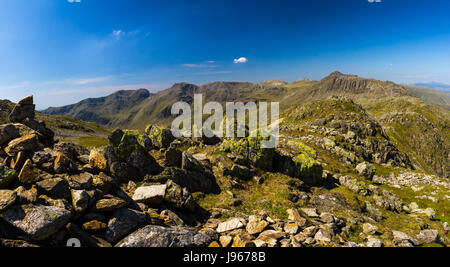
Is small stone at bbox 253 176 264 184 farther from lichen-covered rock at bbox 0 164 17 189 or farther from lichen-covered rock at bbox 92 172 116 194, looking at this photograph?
lichen-covered rock at bbox 0 164 17 189

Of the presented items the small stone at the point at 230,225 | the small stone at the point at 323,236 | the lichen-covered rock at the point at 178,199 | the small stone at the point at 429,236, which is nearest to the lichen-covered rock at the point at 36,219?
the lichen-covered rock at the point at 178,199

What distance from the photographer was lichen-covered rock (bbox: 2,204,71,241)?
27.2 feet

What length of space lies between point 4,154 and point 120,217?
862 centimetres

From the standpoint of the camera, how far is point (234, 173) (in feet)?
89.1

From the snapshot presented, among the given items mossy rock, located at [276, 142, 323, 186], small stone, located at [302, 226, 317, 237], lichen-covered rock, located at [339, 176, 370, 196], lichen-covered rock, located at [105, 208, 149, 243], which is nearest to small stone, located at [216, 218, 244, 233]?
small stone, located at [302, 226, 317, 237]

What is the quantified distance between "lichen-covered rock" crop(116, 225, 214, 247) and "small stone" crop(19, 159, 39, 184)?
610 centimetres

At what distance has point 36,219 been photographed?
8.55 m

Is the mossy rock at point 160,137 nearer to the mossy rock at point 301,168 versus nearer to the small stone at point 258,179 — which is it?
the small stone at point 258,179

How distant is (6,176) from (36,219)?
3528 millimetres

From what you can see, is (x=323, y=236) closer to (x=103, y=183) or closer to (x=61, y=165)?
(x=103, y=183)
